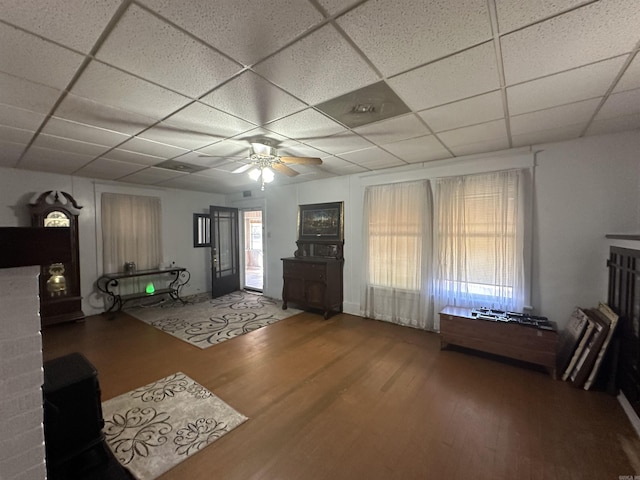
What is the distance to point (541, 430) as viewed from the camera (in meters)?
2.00

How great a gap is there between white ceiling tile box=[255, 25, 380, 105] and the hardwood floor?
251cm

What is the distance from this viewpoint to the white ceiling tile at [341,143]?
2.83 m

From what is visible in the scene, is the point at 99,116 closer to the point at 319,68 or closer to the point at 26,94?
the point at 26,94

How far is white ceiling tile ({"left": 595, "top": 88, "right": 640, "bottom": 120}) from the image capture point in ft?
6.46

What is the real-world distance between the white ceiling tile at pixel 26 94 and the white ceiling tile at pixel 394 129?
240 centimetres

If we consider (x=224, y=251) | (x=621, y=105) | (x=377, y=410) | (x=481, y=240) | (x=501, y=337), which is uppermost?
(x=621, y=105)

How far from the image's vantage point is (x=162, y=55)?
151 cm

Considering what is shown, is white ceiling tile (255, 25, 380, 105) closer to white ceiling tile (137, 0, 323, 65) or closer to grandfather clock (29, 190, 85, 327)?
white ceiling tile (137, 0, 323, 65)

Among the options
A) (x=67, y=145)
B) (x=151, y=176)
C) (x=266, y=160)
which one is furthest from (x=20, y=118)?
(x=151, y=176)

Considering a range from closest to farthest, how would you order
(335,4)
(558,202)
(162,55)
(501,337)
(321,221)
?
1. (335,4)
2. (162,55)
3. (501,337)
4. (558,202)
5. (321,221)

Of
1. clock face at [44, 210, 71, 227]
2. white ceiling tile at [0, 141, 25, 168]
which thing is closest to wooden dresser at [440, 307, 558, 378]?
white ceiling tile at [0, 141, 25, 168]

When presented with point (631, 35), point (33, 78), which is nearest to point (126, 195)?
point (33, 78)

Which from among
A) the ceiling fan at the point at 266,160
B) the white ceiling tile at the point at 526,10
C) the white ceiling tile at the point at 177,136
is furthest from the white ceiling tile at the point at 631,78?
the white ceiling tile at the point at 177,136

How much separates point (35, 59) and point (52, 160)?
290 centimetres
